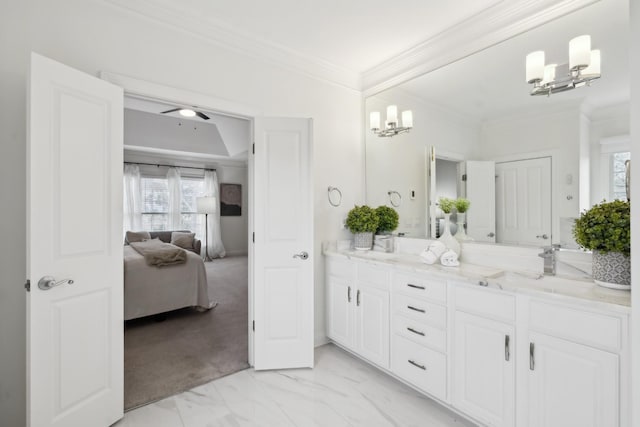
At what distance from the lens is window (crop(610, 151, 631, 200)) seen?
1625 mm

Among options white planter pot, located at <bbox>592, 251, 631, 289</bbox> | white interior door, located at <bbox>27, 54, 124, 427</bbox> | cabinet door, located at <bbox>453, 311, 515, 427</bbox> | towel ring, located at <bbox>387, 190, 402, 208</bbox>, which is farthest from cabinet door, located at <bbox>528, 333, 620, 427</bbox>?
white interior door, located at <bbox>27, 54, 124, 427</bbox>

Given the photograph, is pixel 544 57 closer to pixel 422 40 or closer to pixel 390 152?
pixel 422 40

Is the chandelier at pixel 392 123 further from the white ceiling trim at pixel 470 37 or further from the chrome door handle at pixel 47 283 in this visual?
the chrome door handle at pixel 47 283

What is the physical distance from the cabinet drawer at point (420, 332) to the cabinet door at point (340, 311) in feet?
1.68

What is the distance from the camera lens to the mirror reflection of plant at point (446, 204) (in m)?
2.44

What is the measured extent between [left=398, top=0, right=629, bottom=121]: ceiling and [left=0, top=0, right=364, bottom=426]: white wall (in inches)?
45.9

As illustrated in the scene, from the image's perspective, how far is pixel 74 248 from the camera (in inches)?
65.4

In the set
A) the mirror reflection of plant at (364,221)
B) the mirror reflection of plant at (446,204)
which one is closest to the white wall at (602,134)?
the mirror reflection of plant at (446,204)

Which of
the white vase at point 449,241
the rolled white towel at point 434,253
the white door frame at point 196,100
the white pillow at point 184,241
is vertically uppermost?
the white door frame at point 196,100

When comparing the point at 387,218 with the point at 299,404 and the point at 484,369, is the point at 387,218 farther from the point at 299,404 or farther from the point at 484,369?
the point at 299,404

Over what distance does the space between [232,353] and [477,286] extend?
2.21 metres

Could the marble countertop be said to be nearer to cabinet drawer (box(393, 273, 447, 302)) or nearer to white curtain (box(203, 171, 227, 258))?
cabinet drawer (box(393, 273, 447, 302))

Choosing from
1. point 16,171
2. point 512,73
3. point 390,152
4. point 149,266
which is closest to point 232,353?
point 149,266

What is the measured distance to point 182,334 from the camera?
320cm
